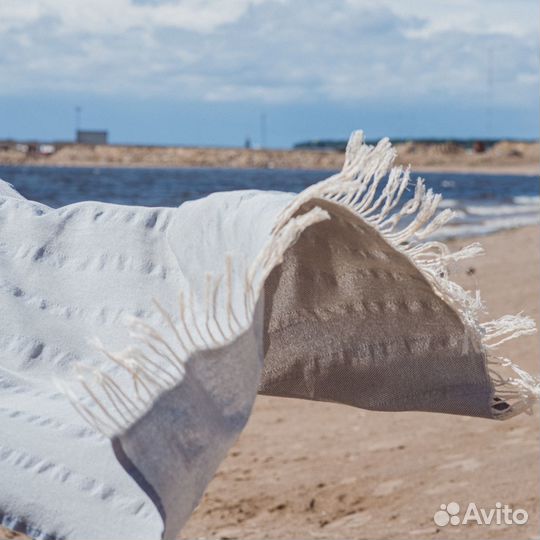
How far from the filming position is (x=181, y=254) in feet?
5.74

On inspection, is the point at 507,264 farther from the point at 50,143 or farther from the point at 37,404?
the point at 50,143

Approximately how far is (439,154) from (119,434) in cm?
9560

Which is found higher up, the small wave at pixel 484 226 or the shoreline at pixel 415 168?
the small wave at pixel 484 226

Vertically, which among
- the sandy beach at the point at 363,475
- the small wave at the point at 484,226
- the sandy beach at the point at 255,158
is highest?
the sandy beach at the point at 363,475

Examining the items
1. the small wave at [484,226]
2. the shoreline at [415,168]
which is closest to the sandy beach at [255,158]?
the shoreline at [415,168]

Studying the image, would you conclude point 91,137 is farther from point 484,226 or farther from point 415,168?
point 484,226

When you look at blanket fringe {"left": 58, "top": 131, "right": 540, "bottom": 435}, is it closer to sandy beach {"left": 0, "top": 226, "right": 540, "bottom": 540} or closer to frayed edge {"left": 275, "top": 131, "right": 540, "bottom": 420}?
frayed edge {"left": 275, "top": 131, "right": 540, "bottom": 420}

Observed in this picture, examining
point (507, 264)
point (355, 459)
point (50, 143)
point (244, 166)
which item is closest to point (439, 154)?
point (244, 166)

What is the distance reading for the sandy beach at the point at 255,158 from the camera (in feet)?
296

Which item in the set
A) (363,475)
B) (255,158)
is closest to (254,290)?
(363,475)

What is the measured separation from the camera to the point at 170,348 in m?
1.49

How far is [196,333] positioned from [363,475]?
2985 mm

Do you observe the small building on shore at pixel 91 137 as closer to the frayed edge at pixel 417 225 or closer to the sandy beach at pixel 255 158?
the sandy beach at pixel 255 158

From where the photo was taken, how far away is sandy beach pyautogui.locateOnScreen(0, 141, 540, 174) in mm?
90250
